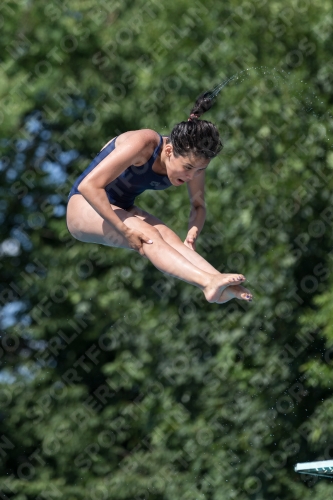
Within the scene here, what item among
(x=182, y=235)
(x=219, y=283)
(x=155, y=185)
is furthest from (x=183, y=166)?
(x=182, y=235)

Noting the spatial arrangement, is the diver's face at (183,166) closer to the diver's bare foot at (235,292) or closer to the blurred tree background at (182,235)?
the diver's bare foot at (235,292)

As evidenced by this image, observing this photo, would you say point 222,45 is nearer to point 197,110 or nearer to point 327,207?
point 327,207

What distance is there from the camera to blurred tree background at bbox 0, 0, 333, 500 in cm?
1043

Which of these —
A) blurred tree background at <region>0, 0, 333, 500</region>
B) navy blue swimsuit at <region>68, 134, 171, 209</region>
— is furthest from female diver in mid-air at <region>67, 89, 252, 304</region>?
blurred tree background at <region>0, 0, 333, 500</region>

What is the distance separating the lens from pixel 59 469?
36.9 feet

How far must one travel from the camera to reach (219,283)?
4.59 metres

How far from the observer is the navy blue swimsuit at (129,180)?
516 cm

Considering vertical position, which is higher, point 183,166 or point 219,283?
point 183,166

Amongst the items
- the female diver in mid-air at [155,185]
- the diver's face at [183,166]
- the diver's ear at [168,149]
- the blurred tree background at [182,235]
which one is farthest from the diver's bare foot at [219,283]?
the blurred tree background at [182,235]

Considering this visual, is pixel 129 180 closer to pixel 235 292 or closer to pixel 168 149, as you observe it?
pixel 168 149

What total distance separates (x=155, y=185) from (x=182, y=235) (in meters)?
4.77

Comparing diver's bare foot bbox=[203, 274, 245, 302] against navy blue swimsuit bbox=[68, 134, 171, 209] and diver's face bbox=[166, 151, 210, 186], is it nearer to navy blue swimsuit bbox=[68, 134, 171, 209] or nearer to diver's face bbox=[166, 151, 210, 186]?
diver's face bbox=[166, 151, 210, 186]

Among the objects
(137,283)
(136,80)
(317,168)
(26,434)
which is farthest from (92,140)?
(26,434)

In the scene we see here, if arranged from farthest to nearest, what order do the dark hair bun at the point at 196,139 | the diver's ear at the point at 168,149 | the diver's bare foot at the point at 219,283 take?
1. the diver's ear at the point at 168,149
2. the dark hair bun at the point at 196,139
3. the diver's bare foot at the point at 219,283
